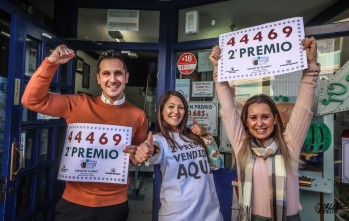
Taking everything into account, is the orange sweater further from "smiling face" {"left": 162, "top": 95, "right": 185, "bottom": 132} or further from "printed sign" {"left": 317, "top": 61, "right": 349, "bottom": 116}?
"printed sign" {"left": 317, "top": 61, "right": 349, "bottom": 116}

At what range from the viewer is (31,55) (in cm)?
206

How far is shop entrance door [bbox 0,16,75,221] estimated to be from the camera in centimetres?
177

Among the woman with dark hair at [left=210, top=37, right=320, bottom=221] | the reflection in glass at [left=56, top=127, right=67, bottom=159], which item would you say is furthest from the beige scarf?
the reflection in glass at [left=56, top=127, right=67, bottom=159]

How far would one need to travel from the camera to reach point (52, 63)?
1514mm

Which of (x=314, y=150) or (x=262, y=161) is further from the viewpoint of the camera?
(x=314, y=150)

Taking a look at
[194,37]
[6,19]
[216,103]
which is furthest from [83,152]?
[194,37]

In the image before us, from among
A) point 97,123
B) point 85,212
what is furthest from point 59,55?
point 85,212

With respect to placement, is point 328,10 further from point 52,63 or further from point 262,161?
point 52,63

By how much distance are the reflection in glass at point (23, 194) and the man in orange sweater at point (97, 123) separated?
1.58ft

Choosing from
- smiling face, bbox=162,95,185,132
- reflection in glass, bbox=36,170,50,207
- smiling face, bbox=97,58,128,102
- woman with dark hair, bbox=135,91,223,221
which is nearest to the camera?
woman with dark hair, bbox=135,91,223,221

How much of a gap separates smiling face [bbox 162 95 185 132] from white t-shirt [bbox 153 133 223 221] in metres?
0.15

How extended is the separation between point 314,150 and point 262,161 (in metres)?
0.87

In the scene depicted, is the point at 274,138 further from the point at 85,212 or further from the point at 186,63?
the point at 186,63

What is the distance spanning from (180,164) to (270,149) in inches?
22.4
